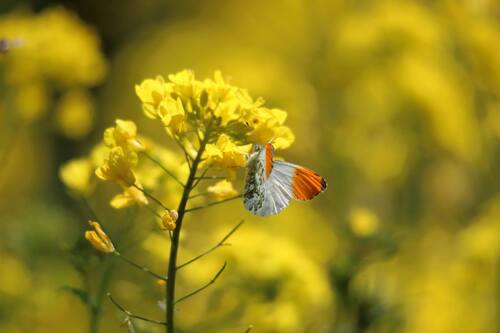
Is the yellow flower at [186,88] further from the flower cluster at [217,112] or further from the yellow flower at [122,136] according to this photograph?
the yellow flower at [122,136]

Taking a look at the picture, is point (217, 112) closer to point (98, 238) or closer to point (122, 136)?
point (122, 136)

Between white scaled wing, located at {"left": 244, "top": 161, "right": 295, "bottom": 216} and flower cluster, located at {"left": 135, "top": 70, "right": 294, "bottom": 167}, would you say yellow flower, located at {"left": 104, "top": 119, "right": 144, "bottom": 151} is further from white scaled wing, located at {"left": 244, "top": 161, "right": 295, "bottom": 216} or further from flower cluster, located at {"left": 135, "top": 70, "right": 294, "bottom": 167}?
white scaled wing, located at {"left": 244, "top": 161, "right": 295, "bottom": 216}

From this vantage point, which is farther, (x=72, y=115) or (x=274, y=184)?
(x=72, y=115)

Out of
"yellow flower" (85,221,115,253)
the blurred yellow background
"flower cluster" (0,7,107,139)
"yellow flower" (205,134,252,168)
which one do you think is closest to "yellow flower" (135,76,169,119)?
"yellow flower" (205,134,252,168)

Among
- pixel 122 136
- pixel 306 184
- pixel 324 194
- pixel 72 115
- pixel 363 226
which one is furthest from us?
pixel 324 194

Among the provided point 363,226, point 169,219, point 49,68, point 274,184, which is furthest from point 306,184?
point 49,68

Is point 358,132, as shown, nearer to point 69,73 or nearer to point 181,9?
point 69,73

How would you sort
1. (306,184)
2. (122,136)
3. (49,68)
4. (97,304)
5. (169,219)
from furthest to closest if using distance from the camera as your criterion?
(49,68), (97,304), (122,136), (306,184), (169,219)
